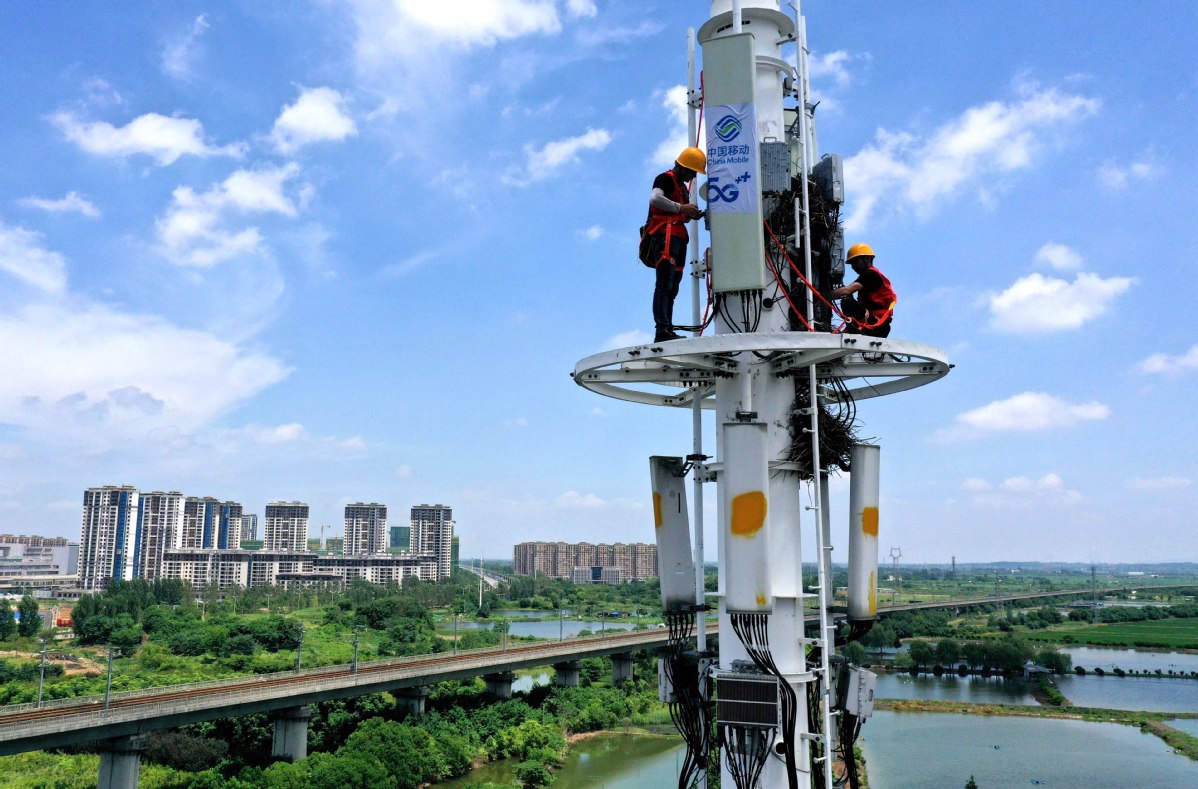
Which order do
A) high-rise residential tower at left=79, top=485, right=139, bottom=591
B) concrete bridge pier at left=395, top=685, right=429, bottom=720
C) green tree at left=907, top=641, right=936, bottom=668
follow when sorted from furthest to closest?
high-rise residential tower at left=79, top=485, right=139, bottom=591, green tree at left=907, top=641, right=936, bottom=668, concrete bridge pier at left=395, top=685, right=429, bottom=720

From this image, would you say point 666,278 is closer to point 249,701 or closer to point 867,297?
point 867,297

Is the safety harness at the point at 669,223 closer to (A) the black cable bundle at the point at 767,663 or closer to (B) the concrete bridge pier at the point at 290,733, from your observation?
(A) the black cable bundle at the point at 767,663

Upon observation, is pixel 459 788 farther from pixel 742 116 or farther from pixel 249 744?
pixel 742 116

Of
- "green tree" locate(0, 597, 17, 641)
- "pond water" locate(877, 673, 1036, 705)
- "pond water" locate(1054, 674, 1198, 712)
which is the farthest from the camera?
"green tree" locate(0, 597, 17, 641)

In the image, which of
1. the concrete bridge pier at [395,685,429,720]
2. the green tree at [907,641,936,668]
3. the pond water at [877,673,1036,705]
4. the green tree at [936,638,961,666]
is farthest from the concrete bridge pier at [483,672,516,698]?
the green tree at [936,638,961,666]

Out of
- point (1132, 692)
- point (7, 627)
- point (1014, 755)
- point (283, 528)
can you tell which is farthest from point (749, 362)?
point (283, 528)

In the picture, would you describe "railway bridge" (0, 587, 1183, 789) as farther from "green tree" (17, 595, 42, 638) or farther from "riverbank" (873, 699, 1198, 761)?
"green tree" (17, 595, 42, 638)

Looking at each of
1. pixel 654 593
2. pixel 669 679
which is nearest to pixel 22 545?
pixel 654 593
